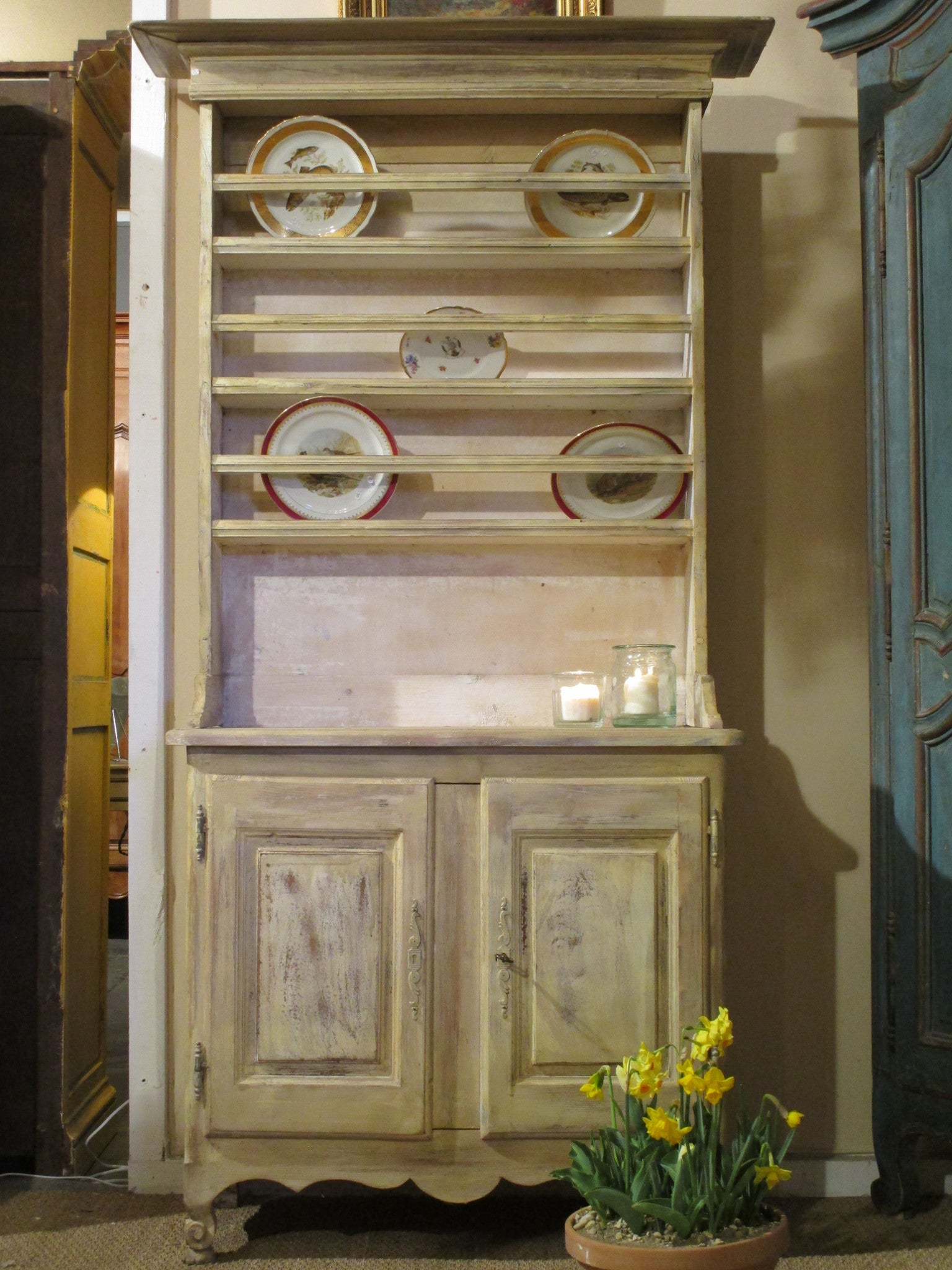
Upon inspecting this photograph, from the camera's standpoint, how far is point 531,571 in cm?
248

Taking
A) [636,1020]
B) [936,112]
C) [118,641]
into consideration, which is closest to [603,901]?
[636,1020]

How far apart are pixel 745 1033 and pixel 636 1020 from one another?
0.53 metres

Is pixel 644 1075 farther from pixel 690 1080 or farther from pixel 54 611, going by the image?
pixel 54 611

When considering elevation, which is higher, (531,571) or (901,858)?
(531,571)

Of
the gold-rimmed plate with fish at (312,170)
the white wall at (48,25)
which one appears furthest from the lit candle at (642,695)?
the white wall at (48,25)

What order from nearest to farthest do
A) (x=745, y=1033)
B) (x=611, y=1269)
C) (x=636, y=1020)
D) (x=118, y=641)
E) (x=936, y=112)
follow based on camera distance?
1. (x=611, y=1269)
2. (x=636, y=1020)
3. (x=936, y=112)
4. (x=745, y=1033)
5. (x=118, y=641)

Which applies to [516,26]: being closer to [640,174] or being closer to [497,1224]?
[640,174]

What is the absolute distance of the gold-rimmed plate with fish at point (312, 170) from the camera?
2.40m

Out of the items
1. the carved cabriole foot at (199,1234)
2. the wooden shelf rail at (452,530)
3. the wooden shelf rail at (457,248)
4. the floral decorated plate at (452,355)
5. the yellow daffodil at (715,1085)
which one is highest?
the wooden shelf rail at (457,248)

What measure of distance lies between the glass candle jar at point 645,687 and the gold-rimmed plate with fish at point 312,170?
3.52 feet

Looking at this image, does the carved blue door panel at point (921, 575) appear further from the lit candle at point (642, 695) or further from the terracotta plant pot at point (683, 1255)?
the terracotta plant pot at point (683, 1255)

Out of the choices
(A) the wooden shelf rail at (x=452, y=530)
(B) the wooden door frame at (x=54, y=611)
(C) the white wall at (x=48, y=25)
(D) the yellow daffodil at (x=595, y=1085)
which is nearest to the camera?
(D) the yellow daffodil at (x=595, y=1085)

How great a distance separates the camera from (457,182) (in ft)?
7.59

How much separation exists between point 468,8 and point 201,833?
1.87 m
